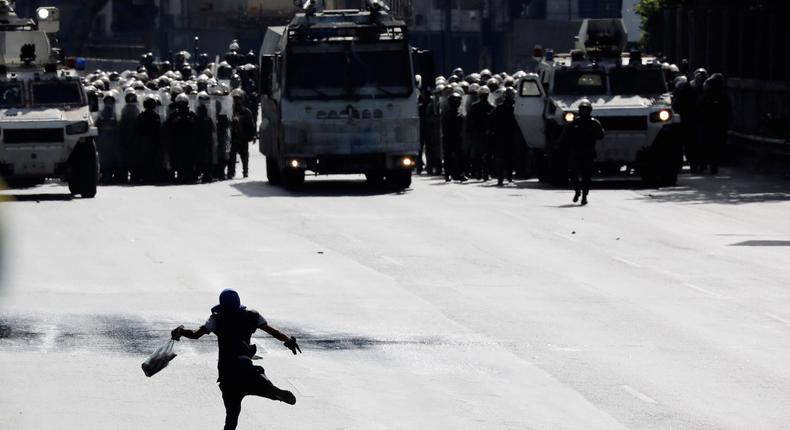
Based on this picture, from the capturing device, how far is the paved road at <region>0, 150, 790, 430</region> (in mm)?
13117

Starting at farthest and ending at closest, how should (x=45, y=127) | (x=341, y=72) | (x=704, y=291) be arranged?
1. (x=341, y=72)
2. (x=45, y=127)
3. (x=704, y=291)

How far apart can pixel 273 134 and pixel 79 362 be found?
20.0 metres

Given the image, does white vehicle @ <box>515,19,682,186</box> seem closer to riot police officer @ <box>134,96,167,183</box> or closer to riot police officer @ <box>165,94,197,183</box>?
riot police officer @ <box>165,94,197,183</box>

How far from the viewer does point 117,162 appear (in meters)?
37.8

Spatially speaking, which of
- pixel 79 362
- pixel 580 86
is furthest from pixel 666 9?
pixel 79 362

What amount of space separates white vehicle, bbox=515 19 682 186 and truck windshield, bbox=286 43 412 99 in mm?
2689

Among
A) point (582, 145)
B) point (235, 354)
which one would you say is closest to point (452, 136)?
point (582, 145)

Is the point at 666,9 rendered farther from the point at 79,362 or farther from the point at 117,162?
the point at 79,362

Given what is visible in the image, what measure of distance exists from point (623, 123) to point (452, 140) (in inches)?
154

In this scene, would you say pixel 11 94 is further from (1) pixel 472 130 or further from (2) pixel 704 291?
(2) pixel 704 291

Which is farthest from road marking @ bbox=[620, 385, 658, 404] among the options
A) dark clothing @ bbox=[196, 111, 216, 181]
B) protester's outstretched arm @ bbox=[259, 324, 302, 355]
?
dark clothing @ bbox=[196, 111, 216, 181]

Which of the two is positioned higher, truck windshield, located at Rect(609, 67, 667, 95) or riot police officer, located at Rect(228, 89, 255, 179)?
truck windshield, located at Rect(609, 67, 667, 95)

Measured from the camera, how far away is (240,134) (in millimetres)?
39812

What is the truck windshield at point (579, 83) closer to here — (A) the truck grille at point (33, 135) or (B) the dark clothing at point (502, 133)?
(B) the dark clothing at point (502, 133)
